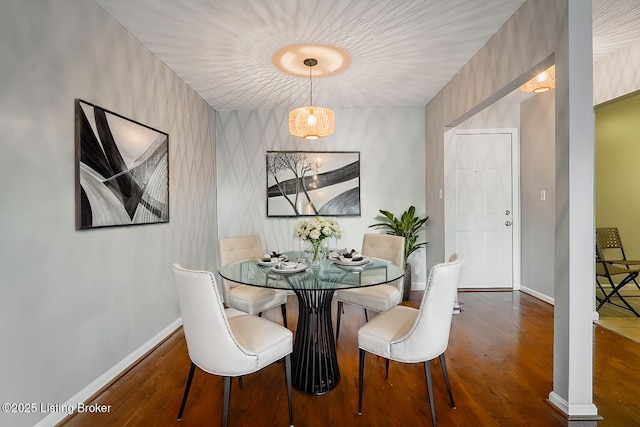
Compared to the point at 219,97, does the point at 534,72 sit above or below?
below

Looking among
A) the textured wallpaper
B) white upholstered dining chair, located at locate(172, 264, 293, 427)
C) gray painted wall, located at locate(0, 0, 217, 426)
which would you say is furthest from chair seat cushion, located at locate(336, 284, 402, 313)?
the textured wallpaper

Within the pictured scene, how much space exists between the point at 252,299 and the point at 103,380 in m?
1.07

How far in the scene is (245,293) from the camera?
254 cm

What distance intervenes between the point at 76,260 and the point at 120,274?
0.41 m

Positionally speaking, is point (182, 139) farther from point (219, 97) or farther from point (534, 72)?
point (534, 72)

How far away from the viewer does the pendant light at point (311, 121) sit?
272 cm

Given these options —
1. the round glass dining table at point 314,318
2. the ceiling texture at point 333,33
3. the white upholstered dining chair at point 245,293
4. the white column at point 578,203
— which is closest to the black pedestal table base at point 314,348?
the round glass dining table at point 314,318

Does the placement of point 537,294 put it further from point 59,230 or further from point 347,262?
point 59,230

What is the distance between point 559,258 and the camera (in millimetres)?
1777

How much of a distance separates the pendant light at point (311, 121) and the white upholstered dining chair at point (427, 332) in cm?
160

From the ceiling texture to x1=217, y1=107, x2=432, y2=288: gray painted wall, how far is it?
0.83 metres

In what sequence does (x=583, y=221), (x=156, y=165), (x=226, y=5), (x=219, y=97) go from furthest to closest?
(x=219, y=97) → (x=156, y=165) → (x=226, y=5) → (x=583, y=221)

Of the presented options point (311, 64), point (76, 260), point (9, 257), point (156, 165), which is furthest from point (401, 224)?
point (9, 257)

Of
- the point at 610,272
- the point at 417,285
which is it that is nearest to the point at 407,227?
the point at 417,285
